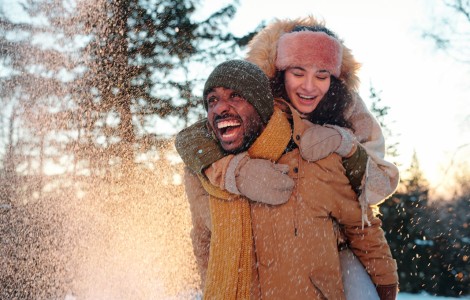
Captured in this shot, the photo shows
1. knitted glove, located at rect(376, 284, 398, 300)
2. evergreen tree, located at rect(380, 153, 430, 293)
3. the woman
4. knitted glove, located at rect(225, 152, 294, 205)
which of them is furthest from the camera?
evergreen tree, located at rect(380, 153, 430, 293)

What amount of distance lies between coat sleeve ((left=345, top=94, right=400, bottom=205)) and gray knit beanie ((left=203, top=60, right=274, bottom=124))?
564 millimetres

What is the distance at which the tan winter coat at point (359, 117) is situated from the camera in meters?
2.50

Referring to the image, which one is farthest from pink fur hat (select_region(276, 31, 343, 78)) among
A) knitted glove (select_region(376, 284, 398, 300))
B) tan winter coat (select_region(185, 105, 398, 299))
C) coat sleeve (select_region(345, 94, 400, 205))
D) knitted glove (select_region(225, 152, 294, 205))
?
knitted glove (select_region(376, 284, 398, 300))

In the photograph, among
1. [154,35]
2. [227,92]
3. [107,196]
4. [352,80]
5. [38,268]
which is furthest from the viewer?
[154,35]

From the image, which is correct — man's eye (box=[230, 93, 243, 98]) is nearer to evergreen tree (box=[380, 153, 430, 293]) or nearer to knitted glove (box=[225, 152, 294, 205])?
knitted glove (box=[225, 152, 294, 205])

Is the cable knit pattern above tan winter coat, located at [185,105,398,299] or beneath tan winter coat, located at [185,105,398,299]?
above

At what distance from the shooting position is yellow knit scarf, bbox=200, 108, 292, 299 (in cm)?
234

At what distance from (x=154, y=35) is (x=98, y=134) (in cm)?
242

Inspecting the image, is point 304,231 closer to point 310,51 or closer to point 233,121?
point 233,121

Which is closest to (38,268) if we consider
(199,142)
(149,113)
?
(149,113)

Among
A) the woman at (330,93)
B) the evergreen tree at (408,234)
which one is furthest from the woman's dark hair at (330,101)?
the evergreen tree at (408,234)

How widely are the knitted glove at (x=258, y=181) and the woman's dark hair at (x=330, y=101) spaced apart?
2.15 ft

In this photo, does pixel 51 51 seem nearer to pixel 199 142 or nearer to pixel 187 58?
pixel 187 58

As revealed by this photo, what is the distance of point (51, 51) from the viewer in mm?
11117
